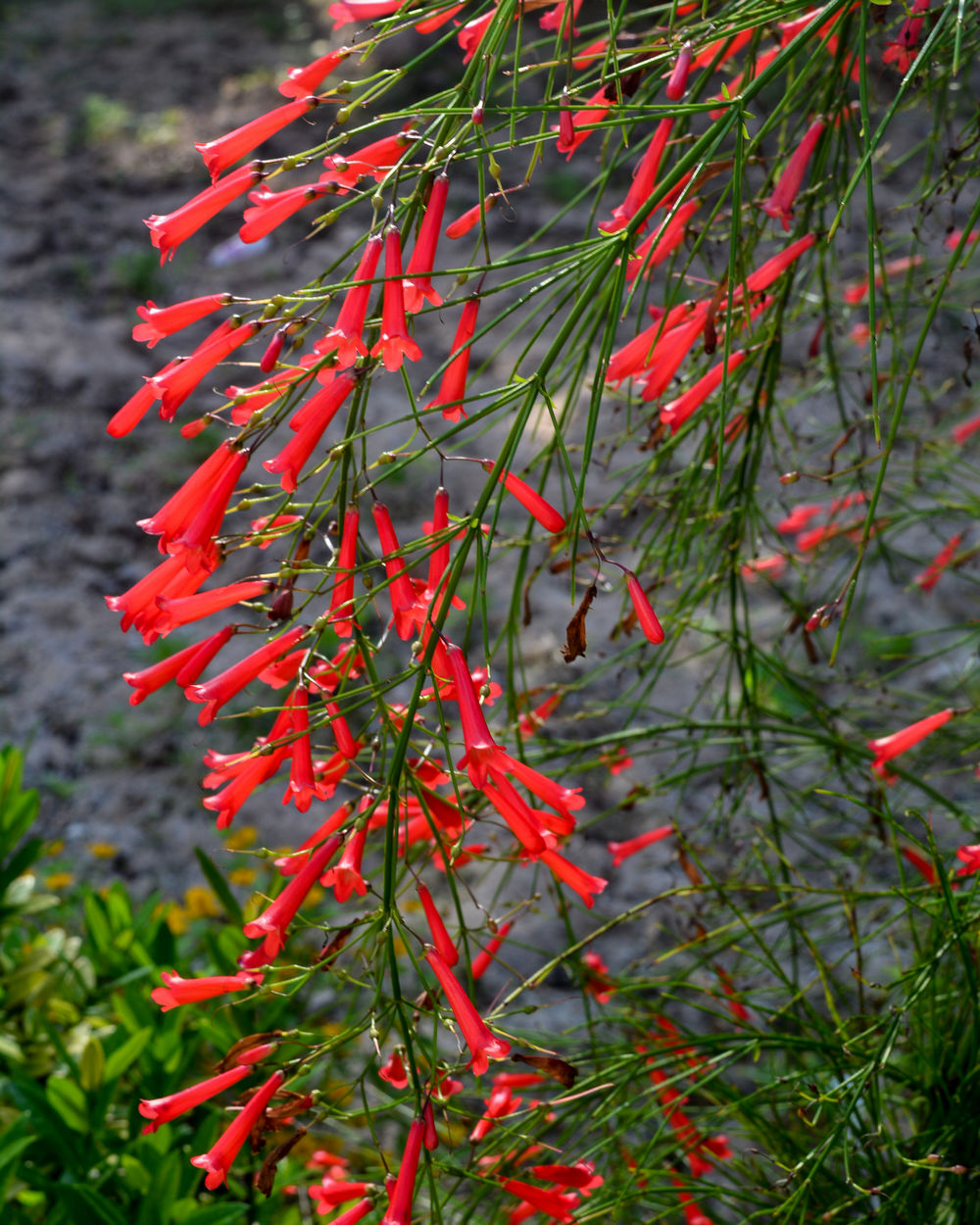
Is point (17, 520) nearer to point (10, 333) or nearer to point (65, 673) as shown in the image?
point (65, 673)

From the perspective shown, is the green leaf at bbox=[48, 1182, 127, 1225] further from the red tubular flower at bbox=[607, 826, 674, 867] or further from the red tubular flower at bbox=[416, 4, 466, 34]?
the red tubular flower at bbox=[416, 4, 466, 34]

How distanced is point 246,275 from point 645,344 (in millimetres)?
3865

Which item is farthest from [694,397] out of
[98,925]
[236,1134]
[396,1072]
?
[98,925]

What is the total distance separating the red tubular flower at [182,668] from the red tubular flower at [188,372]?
232 mm

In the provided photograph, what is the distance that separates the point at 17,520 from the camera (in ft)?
12.7

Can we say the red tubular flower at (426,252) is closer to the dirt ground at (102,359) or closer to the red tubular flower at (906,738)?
the red tubular flower at (906,738)

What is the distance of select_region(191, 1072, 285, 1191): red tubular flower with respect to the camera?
1.00m

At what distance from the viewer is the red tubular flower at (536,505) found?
1076 mm

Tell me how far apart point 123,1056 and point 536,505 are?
123 cm

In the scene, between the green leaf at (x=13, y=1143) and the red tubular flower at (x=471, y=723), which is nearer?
the red tubular flower at (x=471, y=723)

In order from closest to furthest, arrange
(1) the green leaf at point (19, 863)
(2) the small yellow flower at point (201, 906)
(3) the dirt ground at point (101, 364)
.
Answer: (1) the green leaf at point (19, 863) < (2) the small yellow flower at point (201, 906) < (3) the dirt ground at point (101, 364)

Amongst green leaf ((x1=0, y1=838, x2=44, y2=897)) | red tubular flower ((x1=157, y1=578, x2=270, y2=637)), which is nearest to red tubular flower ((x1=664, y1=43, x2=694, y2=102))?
red tubular flower ((x1=157, y1=578, x2=270, y2=637))

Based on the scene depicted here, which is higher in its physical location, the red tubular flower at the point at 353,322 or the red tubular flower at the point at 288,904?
the red tubular flower at the point at 353,322

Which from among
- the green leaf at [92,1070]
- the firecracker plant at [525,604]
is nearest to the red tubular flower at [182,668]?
the firecracker plant at [525,604]
